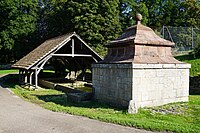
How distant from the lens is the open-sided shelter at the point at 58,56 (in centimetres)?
1716

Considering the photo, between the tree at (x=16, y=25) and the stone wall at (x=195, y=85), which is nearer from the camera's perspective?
the stone wall at (x=195, y=85)

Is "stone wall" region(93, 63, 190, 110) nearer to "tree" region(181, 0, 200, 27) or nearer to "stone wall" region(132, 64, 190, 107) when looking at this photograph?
"stone wall" region(132, 64, 190, 107)

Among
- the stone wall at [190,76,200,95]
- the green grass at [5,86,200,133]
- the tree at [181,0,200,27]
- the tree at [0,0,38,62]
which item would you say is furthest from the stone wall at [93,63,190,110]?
the tree at [181,0,200,27]

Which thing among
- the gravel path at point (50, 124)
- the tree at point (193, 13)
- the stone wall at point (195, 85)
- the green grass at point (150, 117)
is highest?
the tree at point (193, 13)

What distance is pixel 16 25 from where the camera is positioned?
32062mm

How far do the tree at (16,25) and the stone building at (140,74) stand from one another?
75.8ft

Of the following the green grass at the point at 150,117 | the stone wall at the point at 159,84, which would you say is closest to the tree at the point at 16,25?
the green grass at the point at 150,117

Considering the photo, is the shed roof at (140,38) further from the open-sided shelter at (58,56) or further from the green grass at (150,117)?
the open-sided shelter at (58,56)

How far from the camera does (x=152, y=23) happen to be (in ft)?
142

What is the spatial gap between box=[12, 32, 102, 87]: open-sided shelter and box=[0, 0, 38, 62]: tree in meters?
10.1

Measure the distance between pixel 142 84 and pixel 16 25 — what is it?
2691 cm

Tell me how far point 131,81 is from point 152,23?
36.4m

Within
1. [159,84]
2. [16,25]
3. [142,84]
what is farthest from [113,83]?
[16,25]

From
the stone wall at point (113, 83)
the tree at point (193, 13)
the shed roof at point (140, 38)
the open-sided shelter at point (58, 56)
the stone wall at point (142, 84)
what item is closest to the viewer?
the stone wall at point (142, 84)
